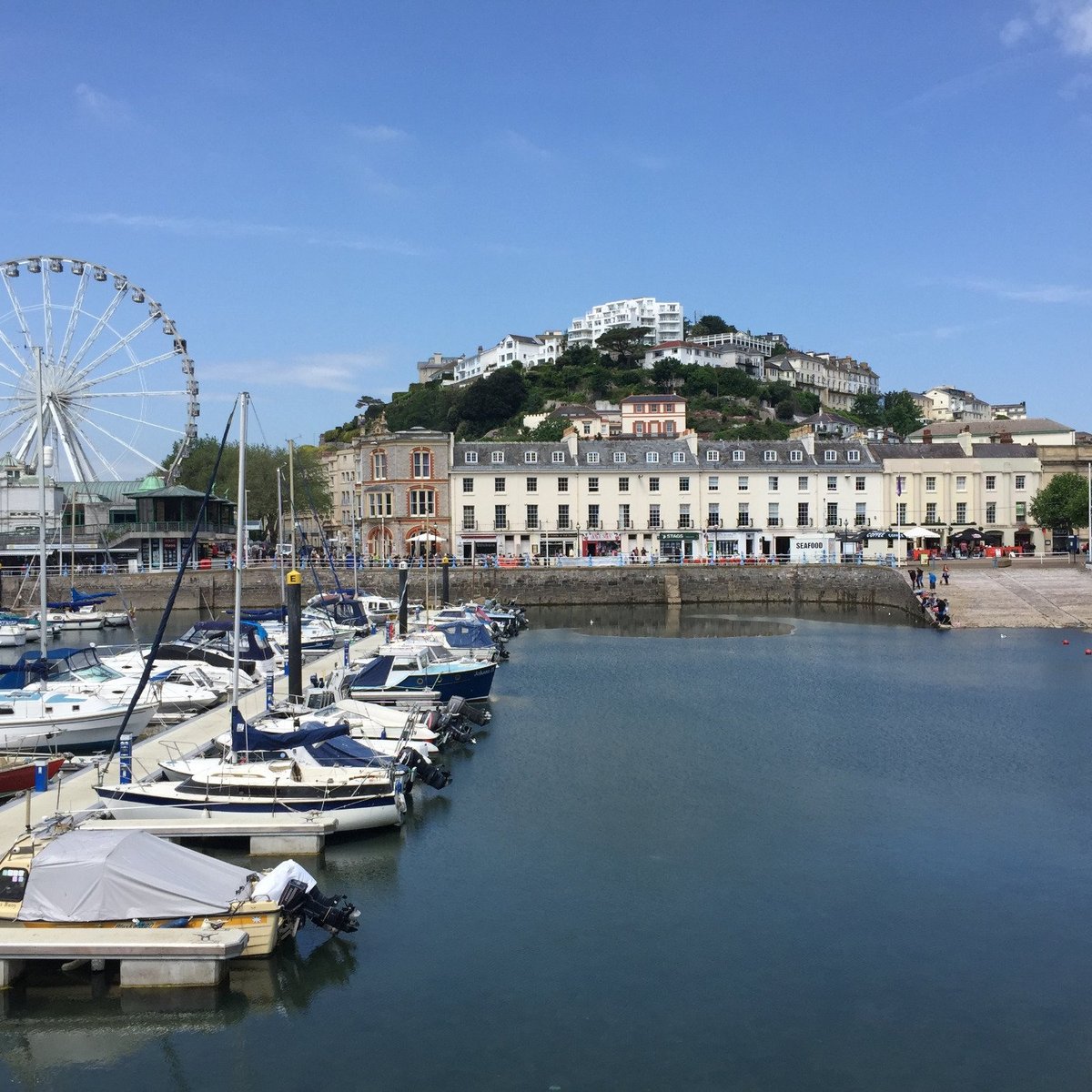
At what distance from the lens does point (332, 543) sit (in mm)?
101500

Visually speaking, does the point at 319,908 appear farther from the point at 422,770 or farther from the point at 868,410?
the point at 868,410

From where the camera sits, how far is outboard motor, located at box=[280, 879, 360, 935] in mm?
17422

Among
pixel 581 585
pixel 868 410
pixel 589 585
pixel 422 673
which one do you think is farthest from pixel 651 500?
pixel 868 410

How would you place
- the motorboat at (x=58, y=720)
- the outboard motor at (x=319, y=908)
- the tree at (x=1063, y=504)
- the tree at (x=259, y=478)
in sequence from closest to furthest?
the outboard motor at (x=319, y=908) → the motorboat at (x=58, y=720) → the tree at (x=1063, y=504) → the tree at (x=259, y=478)

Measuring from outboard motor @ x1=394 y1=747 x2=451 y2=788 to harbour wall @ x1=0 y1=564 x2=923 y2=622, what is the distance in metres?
48.9

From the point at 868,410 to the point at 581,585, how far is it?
11856cm

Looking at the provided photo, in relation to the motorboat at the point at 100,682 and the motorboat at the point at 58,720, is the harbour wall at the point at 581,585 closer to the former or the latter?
the motorboat at the point at 100,682

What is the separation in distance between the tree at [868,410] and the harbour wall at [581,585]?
99.9 m

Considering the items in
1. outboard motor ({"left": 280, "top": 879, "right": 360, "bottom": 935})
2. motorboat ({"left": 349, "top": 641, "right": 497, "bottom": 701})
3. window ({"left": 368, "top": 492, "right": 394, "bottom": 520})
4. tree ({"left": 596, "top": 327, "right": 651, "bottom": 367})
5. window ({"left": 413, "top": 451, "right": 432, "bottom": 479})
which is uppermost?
tree ({"left": 596, "top": 327, "right": 651, "bottom": 367})

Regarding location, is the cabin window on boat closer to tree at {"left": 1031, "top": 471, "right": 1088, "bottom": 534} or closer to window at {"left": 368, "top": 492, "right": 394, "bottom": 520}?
window at {"left": 368, "top": 492, "right": 394, "bottom": 520}

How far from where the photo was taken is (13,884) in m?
16.8

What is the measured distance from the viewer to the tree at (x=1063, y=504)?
81.1 m

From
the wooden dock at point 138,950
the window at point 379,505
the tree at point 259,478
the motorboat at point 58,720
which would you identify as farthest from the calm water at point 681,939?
the tree at point 259,478

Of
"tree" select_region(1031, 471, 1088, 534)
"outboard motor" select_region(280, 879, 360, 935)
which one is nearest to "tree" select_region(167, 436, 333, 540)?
"tree" select_region(1031, 471, 1088, 534)
